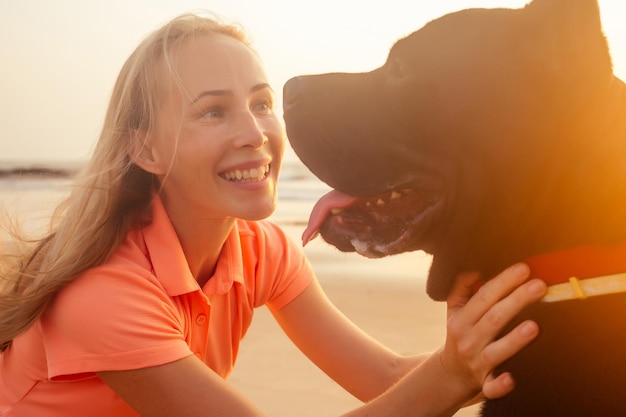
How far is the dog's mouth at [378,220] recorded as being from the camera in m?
2.05

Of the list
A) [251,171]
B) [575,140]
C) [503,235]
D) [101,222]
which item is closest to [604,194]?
[575,140]

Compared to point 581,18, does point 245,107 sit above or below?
below

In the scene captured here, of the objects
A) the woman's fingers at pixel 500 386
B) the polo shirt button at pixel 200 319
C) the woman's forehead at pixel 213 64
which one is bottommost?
the polo shirt button at pixel 200 319

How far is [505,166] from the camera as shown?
1.89 m

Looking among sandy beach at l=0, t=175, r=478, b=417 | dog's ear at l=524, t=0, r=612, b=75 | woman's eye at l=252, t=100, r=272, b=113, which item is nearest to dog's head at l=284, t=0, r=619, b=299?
dog's ear at l=524, t=0, r=612, b=75

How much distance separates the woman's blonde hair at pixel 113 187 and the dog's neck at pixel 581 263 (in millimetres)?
1240

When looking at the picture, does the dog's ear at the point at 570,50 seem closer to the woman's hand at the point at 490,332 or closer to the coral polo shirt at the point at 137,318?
the woman's hand at the point at 490,332

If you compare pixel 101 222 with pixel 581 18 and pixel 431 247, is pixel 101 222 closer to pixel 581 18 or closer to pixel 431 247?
pixel 431 247

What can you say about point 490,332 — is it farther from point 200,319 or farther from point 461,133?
point 200,319

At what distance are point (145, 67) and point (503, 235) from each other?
4.23 feet

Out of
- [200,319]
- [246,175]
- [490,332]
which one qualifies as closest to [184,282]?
[200,319]

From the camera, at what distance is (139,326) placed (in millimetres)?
2148

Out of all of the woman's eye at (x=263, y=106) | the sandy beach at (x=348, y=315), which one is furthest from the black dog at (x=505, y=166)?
the sandy beach at (x=348, y=315)

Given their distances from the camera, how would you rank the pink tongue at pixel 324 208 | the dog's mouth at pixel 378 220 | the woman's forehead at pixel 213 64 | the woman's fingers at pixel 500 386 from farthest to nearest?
the woman's forehead at pixel 213 64 < the pink tongue at pixel 324 208 < the dog's mouth at pixel 378 220 < the woman's fingers at pixel 500 386
